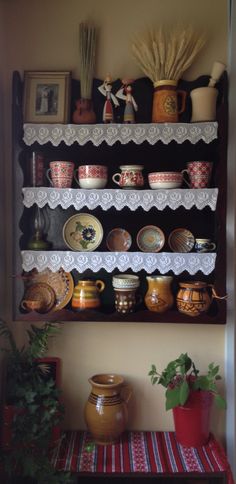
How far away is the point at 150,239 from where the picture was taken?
1415 mm

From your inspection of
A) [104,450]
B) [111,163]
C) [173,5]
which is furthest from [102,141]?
[104,450]

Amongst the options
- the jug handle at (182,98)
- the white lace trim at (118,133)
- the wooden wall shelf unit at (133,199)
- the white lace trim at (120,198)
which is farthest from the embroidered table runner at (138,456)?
the jug handle at (182,98)

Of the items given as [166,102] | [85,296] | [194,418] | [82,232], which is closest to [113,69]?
[166,102]

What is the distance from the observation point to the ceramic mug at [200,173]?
1.32 m

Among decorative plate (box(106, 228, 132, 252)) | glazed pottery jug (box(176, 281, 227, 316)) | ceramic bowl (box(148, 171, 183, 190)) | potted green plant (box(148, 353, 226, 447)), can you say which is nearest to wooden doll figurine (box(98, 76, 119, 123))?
ceramic bowl (box(148, 171, 183, 190))

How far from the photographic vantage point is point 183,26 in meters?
1.39

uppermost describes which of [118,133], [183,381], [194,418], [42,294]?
[118,133]

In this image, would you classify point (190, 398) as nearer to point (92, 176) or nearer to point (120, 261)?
point (120, 261)

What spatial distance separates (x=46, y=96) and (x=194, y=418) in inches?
46.0

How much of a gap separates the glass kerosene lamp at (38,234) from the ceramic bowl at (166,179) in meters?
0.41

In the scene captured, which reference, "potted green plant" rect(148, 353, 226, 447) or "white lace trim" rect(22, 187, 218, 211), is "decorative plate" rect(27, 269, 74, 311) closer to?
"white lace trim" rect(22, 187, 218, 211)

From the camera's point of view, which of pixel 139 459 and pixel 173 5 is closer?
pixel 139 459

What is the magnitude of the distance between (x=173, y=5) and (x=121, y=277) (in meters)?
0.95

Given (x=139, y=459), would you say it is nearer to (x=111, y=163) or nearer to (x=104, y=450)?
(x=104, y=450)
